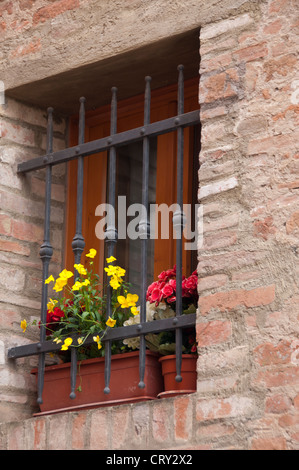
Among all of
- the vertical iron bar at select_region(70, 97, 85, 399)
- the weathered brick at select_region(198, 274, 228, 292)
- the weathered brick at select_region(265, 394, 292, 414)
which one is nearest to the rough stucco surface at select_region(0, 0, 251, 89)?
the vertical iron bar at select_region(70, 97, 85, 399)

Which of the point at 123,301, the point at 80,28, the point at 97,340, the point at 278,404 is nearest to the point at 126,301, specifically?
the point at 123,301

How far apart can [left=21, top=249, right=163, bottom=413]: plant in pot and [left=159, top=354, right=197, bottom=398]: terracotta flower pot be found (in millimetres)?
93

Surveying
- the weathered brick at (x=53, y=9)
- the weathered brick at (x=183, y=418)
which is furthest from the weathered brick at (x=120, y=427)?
the weathered brick at (x=53, y=9)

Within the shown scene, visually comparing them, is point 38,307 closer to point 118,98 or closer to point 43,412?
point 43,412

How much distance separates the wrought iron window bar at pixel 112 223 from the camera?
425cm

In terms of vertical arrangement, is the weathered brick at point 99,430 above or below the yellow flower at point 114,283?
below

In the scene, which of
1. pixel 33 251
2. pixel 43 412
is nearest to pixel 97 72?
pixel 33 251

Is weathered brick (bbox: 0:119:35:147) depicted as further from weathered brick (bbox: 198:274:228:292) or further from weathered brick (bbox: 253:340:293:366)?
weathered brick (bbox: 253:340:293:366)

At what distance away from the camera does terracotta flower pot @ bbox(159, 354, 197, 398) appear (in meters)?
4.13

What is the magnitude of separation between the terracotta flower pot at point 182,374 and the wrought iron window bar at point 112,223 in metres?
0.04

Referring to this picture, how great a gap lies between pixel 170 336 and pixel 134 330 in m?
0.16

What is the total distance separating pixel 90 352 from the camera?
4535 mm

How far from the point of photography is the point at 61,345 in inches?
178

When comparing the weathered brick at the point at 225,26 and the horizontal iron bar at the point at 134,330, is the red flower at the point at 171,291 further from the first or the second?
the weathered brick at the point at 225,26
